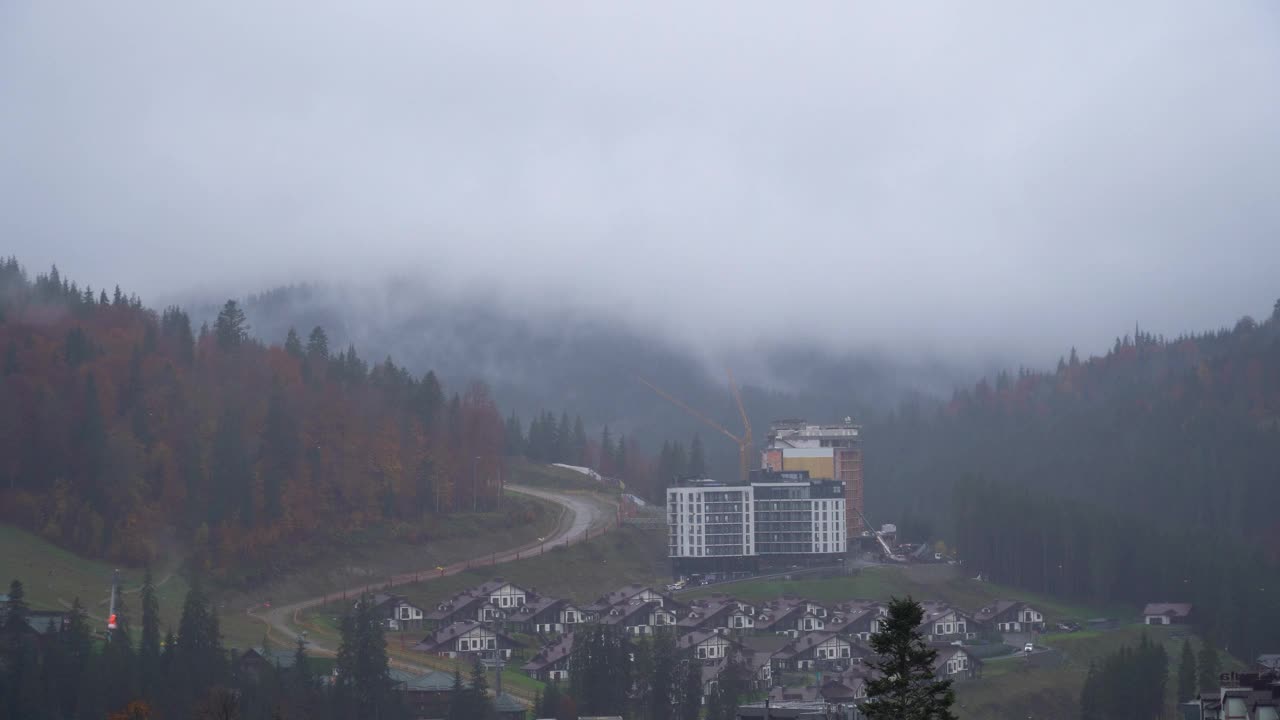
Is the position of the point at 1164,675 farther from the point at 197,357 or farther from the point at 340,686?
the point at 197,357

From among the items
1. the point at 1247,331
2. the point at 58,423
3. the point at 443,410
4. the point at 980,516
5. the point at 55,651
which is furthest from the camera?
the point at 1247,331

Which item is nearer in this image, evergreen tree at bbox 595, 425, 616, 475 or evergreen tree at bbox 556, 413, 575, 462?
evergreen tree at bbox 595, 425, 616, 475

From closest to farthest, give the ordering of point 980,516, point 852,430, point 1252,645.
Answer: point 1252,645 → point 980,516 → point 852,430

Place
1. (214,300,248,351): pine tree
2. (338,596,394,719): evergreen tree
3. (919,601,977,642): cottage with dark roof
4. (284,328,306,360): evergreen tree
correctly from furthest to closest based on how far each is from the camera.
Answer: (284,328,306,360): evergreen tree
(214,300,248,351): pine tree
(919,601,977,642): cottage with dark roof
(338,596,394,719): evergreen tree

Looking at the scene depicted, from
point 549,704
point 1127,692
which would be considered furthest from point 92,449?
point 1127,692

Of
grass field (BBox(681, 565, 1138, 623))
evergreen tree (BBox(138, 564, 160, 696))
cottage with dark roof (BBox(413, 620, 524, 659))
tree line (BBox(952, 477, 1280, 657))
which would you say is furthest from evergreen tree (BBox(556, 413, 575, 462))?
evergreen tree (BBox(138, 564, 160, 696))

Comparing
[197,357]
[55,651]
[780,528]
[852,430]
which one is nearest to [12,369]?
[197,357]

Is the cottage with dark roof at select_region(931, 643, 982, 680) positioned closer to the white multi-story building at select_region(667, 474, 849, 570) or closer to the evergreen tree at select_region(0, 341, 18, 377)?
the white multi-story building at select_region(667, 474, 849, 570)
